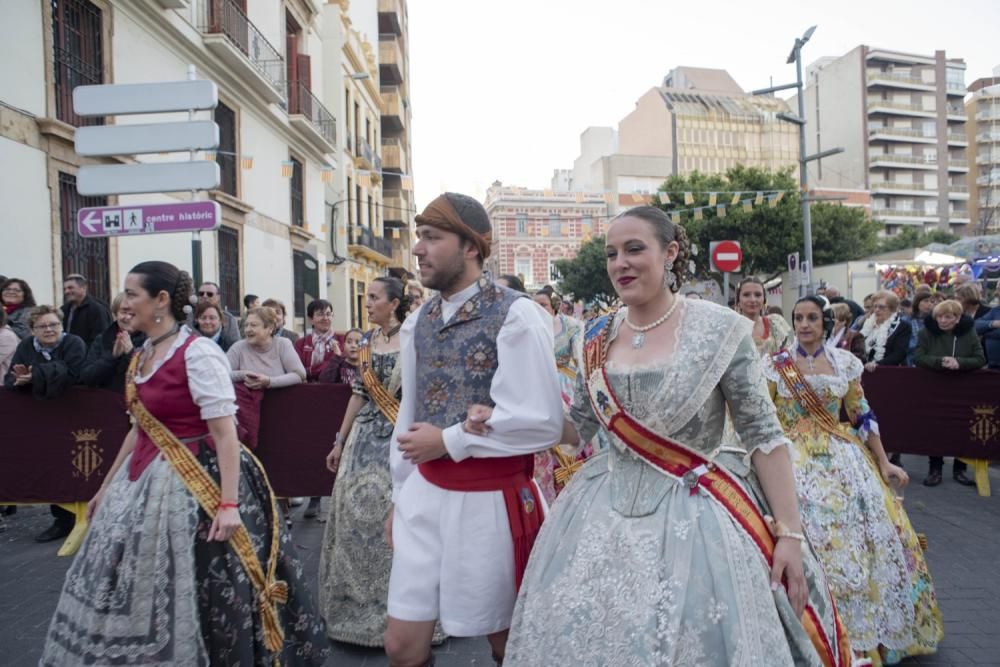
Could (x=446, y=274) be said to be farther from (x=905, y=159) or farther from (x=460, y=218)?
(x=905, y=159)

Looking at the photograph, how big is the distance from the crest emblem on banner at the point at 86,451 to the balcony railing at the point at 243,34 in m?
11.2

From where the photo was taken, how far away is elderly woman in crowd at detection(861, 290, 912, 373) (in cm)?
900

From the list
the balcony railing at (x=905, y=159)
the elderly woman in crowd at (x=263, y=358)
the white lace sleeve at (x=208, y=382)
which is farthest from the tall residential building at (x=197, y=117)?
the balcony railing at (x=905, y=159)

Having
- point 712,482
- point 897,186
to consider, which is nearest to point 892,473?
point 712,482

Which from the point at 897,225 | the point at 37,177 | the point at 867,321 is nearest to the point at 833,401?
the point at 867,321

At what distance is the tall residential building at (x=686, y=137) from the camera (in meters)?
75.4

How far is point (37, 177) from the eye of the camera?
9.98 meters

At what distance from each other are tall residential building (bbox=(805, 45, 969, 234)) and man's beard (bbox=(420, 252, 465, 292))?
6909cm

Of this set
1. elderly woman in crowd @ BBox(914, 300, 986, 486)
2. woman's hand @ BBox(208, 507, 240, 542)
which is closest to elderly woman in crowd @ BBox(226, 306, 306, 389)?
woman's hand @ BBox(208, 507, 240, 542)

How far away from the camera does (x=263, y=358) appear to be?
653 cm

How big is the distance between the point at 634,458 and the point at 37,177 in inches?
402

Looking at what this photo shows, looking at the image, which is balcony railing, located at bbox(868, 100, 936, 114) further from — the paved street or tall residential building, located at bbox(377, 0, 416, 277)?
the paved street

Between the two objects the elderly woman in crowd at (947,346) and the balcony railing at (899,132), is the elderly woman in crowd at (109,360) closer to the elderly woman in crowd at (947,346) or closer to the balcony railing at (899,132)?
the elderly woman in crowd at (947,346)

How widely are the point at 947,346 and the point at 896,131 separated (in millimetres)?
69405
